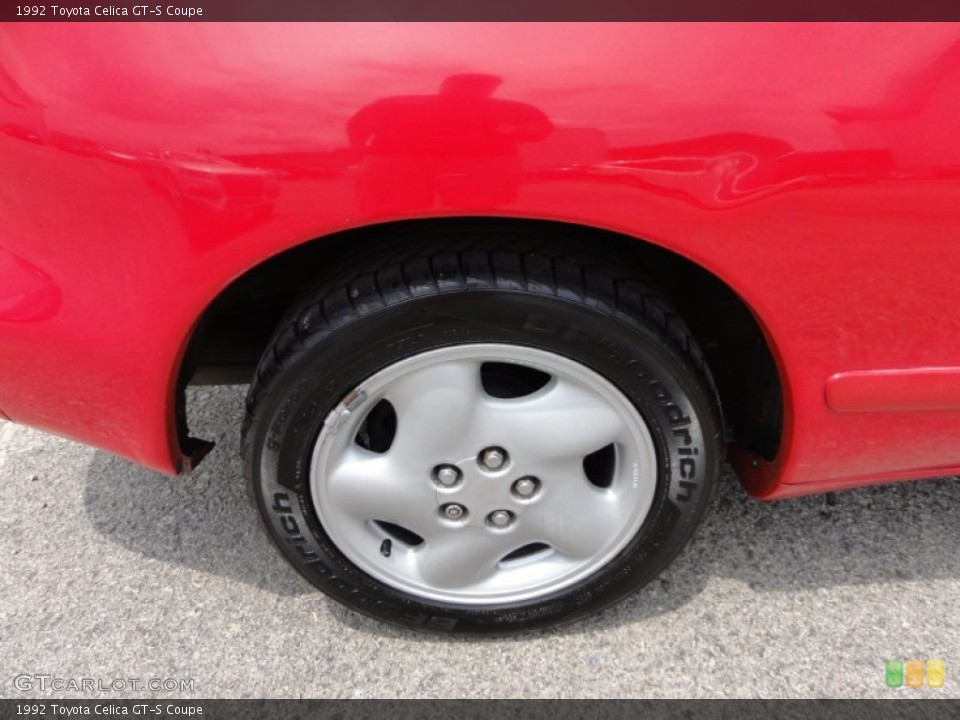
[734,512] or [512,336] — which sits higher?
[512,336]

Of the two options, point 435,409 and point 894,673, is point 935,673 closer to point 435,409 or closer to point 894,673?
point 894,673

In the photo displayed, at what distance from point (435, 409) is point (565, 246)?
37cm

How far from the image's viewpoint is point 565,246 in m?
1.37

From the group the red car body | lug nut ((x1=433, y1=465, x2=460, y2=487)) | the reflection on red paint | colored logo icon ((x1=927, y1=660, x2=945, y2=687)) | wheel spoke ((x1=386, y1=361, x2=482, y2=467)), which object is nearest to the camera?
the red car body

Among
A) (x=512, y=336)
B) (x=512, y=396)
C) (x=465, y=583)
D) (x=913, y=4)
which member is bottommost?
Result: (x=465, y=583)

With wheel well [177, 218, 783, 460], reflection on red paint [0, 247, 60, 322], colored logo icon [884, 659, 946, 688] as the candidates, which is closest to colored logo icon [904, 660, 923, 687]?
colored logo icon [884, 659, 946, 688]

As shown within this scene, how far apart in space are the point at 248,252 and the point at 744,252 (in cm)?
77

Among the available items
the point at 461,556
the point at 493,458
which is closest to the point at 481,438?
the point at 493,458

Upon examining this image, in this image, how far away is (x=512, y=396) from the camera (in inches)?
62.8

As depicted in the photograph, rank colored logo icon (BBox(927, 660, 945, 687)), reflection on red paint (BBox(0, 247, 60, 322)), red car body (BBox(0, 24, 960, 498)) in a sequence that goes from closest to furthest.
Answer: red car body (BBox(0, 24, 960, 498)) → reflection on red paint (BBox(0, 247, 60, 322)) → colored logo icon (BBox(927, 660, 945, 687))

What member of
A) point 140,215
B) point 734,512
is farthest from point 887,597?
point 140,215

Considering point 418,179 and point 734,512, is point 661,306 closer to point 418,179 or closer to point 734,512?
point 418,179

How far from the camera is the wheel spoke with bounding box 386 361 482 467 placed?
1.42 meters

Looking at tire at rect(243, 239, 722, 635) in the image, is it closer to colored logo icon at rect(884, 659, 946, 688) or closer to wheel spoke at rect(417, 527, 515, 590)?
wheel spoke at rect(417, 527, 515, 590)
